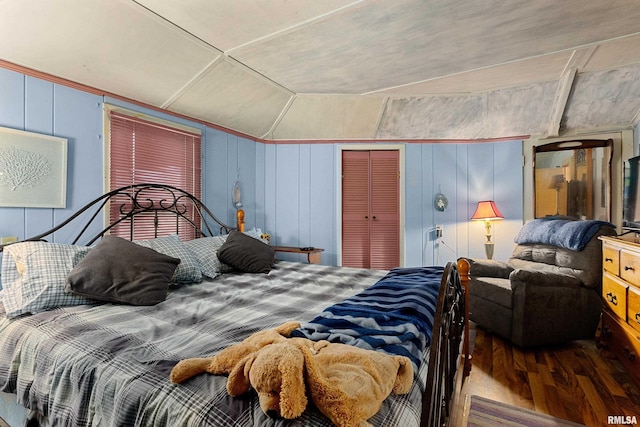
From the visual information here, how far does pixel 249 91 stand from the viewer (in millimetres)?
3213

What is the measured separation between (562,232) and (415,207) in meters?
1.68

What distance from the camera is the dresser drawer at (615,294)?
7.22 ft

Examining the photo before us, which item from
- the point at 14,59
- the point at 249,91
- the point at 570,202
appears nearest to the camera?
the point at 14,59

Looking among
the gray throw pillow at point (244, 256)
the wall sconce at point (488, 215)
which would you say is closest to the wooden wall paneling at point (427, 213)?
the wall sconce at point (488, 215)

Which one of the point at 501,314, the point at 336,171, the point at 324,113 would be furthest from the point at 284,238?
the point at 501,314

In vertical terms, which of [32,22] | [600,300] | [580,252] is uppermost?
[32,22]

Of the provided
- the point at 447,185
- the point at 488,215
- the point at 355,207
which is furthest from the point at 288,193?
the point at 488,215

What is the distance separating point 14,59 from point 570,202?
5125 millimetres

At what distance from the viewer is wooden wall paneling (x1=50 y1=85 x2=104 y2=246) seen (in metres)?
2.30

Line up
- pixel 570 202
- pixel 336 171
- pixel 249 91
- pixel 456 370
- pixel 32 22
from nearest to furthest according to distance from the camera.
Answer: pixel 456 370, pixel 32 22, pixel 249 91, pixel 570 202, pixel 336 171

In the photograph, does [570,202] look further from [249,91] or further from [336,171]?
[249,91]

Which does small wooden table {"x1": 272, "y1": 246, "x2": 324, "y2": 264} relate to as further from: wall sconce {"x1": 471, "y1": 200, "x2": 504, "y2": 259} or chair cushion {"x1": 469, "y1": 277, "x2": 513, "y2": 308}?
wall sconce {"x1": 471, "y1": 200, "x2": 504, "y2": 259}

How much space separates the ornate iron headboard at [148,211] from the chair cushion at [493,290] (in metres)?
2.53

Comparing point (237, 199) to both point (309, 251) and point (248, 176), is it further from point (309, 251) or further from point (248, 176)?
point (309, 251)
